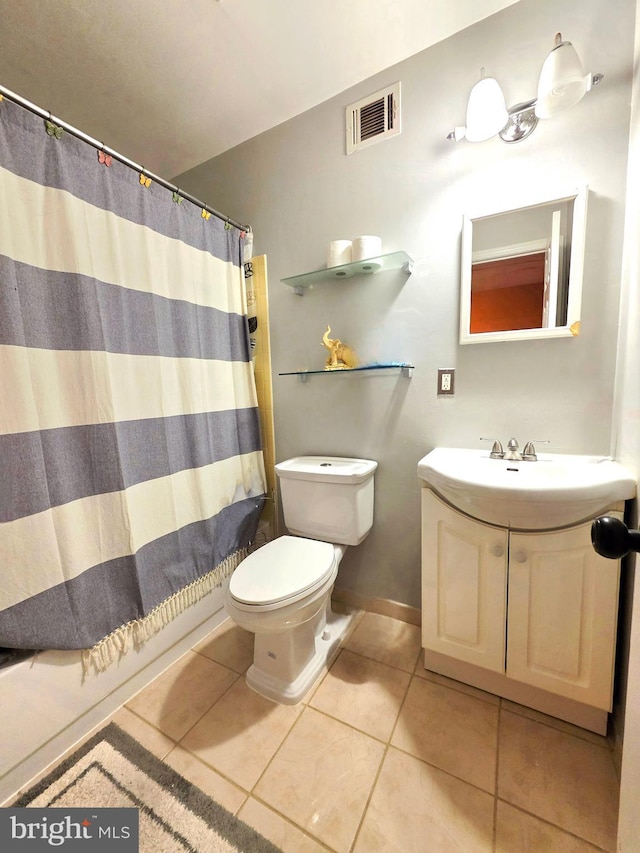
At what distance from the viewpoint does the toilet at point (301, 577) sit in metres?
1.02

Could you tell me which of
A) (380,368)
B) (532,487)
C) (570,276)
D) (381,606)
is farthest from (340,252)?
(381,606)

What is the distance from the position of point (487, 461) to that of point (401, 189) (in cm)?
109

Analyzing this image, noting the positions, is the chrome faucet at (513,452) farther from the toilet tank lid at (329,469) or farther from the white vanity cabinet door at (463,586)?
the toilet tank lid at (329,469)

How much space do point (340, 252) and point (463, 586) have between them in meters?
1.33

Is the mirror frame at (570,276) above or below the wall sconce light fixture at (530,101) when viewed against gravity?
below

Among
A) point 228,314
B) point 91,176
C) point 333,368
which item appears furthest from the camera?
point 228,314

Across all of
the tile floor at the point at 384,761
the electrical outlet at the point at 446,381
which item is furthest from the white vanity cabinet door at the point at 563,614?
the electrical outlet at the point at 446,381

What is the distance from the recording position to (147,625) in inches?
46.8

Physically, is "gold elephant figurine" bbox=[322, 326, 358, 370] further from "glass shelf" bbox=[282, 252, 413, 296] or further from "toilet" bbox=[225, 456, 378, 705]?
"toilet" bbox=[225, 456, 378, 705]

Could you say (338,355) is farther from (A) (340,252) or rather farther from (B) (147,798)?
(B) (147,798)

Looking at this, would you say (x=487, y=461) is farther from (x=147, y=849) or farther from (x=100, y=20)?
(x=100, y=20)

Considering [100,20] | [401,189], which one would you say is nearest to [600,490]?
[401,189]

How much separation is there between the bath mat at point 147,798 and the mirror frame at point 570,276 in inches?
60.8

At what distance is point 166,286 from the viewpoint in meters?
1.27
